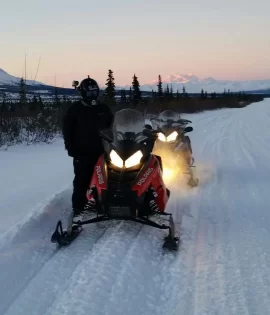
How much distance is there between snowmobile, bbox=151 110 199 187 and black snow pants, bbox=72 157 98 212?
2.69 m

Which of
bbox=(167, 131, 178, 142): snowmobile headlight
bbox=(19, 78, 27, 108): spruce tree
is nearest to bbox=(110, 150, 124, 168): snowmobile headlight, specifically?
bbox=(167, 131, 178, 142): snowmobile headlight

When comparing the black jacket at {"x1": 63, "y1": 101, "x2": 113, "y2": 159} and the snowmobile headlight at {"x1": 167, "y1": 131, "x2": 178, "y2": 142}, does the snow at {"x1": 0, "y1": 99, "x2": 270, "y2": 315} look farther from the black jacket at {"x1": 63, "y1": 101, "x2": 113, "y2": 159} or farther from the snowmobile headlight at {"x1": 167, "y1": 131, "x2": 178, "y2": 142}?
the snowmobile headlight at {"x1": 167, "y1": 131, "x2": 178, "y2": 142}

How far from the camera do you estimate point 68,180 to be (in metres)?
7.85

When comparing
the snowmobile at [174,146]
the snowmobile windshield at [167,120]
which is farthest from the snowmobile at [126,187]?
the snowmobile windshield at [167,120]

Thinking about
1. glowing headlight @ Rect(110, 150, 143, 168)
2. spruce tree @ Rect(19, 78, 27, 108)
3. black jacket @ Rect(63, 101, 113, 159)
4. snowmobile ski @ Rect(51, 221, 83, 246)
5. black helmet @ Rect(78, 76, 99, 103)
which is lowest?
snowmobile ski @ Rect(51, 221, 83, 246)

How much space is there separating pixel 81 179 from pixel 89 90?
1187mm

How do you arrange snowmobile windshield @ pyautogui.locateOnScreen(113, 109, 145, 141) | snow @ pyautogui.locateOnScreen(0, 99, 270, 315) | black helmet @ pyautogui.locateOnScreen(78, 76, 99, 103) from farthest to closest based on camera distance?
black helmet @ pyautogui.locateOnScreen(78, 76, 99, 103) < snowmobile windshield @ pyautogui.locateOnScreen(113, 109, 145, 141) < snow @ pyautogui.locateOnScreen(0, 99, 270, 315)

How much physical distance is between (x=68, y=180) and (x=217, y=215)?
328 cm

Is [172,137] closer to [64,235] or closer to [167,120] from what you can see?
[167,120]

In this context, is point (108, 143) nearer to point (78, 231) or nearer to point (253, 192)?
point (78, 231)

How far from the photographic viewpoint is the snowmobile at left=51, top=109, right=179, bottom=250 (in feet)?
14.8

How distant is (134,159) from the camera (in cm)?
479

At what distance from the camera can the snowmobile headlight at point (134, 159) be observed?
187 inches

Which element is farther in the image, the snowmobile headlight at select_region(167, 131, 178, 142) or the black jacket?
the snowmobile headlight at select_region(167, 131, 178, 142)
